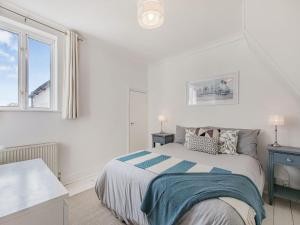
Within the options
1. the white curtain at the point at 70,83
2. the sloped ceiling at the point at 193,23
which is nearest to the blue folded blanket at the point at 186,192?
the sloped ceiling at the point at 193,23

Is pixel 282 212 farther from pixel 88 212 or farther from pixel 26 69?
pixel 26 69

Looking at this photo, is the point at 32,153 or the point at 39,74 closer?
the point at 32,153

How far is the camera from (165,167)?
1778mm

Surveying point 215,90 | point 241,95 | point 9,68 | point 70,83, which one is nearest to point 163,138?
point 215,90

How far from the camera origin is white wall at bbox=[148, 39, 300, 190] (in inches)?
96.0

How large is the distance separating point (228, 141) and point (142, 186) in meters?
1.65

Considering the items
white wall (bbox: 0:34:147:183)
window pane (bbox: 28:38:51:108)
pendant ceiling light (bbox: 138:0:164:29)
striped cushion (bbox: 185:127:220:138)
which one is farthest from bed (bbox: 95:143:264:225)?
window pane (bbox: 28:38:51:108)

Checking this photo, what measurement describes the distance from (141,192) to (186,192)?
48cm

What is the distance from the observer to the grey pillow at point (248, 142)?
241 centimetres

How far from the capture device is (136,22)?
2.45 m

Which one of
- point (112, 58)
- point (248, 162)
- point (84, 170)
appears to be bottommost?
point (84, 170)

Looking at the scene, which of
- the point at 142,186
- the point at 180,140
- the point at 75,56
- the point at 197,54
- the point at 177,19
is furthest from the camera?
the point at 197,54

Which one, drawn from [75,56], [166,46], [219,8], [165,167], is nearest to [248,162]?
[165,167]

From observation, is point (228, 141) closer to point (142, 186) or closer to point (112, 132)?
point (142, 186)
